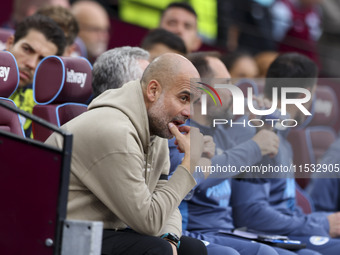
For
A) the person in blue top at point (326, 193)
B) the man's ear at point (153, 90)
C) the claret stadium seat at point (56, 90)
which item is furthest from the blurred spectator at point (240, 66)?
the man's ear at point (153, 90)

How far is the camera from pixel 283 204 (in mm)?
4023

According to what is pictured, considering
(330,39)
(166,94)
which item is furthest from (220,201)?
(330,39)

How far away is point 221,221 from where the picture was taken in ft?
11.9

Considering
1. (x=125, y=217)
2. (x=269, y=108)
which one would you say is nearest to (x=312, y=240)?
(x=269, y=108)

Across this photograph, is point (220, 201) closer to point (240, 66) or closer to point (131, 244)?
point (131, 244)

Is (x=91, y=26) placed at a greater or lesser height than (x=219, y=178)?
greater

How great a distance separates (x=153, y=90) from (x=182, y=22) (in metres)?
2.74

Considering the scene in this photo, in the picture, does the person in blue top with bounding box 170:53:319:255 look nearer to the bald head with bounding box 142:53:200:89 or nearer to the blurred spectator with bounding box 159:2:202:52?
the bald head with bounding box 142:53:200:89

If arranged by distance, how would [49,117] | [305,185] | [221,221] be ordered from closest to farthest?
1. [49,117]
2. [221,221]
3. [305,185]

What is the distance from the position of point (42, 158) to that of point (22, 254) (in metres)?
0.34

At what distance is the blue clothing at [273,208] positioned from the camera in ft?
12.5

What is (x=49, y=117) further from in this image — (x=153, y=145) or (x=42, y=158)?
(x=42, y=158)

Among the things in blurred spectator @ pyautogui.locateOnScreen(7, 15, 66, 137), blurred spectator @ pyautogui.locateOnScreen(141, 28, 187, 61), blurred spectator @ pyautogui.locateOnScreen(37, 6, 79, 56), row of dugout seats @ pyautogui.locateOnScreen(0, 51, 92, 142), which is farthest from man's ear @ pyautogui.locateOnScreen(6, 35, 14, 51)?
blurred spectator @ pyautogui.locateOnScreen(141, 28, 187, 61)

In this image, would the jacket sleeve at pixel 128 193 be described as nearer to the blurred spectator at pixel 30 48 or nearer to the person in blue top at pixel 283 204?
the person in blue top at pixel 283 204
